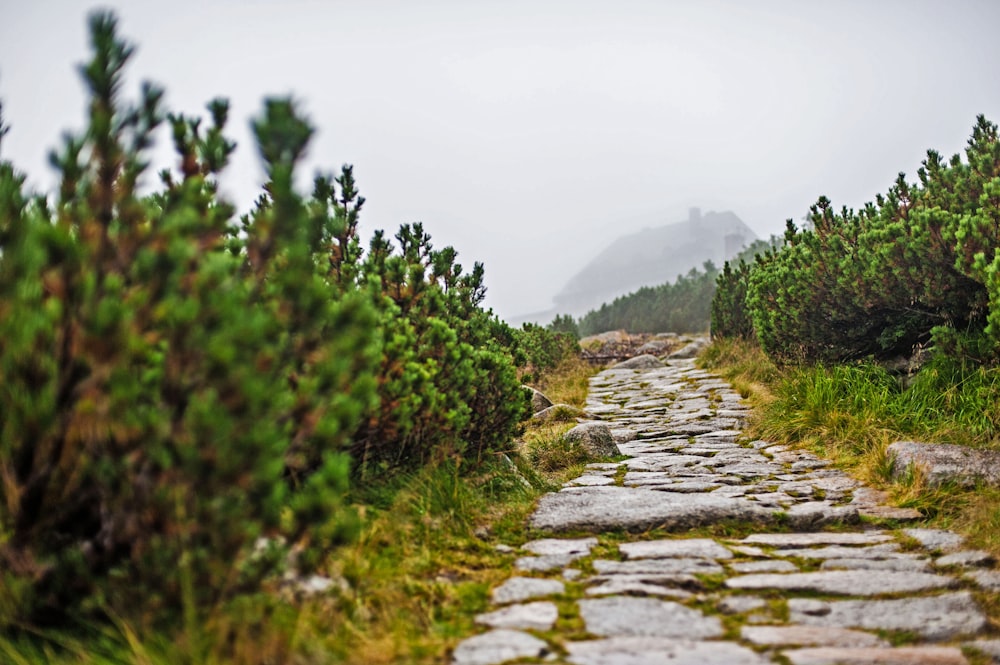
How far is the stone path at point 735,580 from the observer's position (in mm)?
2297

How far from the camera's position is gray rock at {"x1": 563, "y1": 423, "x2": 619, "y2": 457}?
6055 mm

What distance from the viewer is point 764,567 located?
3.17 m

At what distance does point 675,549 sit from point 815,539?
84cm

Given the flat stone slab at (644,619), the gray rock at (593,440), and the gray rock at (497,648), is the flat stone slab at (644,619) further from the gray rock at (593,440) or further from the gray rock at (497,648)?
the gray rock at (593,440)

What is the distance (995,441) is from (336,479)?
4.44 m

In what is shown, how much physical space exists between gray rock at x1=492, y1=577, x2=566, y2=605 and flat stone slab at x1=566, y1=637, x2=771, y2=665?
0.51 meters

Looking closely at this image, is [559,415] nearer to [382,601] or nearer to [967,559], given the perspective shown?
[967,559]

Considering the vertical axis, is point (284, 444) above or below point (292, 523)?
above

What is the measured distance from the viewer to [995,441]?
4336 millimetres

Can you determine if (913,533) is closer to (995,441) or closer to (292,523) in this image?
(995,441)

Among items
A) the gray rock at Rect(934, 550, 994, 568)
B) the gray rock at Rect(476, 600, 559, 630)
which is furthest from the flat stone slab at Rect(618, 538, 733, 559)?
the gray rock at Rect(934, 550, 994, 568)

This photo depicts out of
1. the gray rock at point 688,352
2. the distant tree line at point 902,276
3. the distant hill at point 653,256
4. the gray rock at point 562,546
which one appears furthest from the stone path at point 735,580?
the distant hill at point 653,256

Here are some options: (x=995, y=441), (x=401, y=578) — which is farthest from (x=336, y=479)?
(x=995, y=441)

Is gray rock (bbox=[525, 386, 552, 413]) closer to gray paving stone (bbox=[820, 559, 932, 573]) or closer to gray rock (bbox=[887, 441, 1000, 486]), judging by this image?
gray rock (bbox=[887, 441, 1000, 486])
